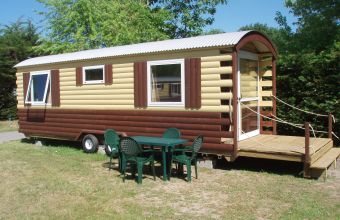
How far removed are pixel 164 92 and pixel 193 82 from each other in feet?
2.77

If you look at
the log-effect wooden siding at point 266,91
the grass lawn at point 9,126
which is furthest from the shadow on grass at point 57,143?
the log-effect wooden siding at point 266,91

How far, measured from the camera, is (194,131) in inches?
323

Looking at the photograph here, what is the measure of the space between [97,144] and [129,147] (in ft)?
11.0

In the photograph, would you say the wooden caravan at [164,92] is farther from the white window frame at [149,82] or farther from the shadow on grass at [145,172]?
the shadow on grass at [145,172]

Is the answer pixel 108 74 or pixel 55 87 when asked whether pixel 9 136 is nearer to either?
pixel 55 87

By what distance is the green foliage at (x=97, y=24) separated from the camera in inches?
667

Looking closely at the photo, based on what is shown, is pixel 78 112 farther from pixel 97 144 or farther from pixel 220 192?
pixel 220 192

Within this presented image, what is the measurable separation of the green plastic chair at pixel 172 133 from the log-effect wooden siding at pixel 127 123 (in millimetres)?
360

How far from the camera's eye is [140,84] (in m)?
9.01

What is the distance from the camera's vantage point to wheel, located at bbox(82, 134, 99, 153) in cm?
1000

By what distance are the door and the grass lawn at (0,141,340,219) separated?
4.43ft

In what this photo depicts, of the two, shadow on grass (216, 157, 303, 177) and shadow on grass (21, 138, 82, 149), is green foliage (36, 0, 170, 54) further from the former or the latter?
shadow on grass (216, 157, 303, 177)

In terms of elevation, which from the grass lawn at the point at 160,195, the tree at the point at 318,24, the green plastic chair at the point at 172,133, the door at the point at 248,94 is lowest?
the grass lawn at the point at 160,195

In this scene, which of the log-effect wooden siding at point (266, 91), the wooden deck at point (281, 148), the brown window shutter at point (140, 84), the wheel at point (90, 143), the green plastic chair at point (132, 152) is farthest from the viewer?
the wheel at point (90, 143)
